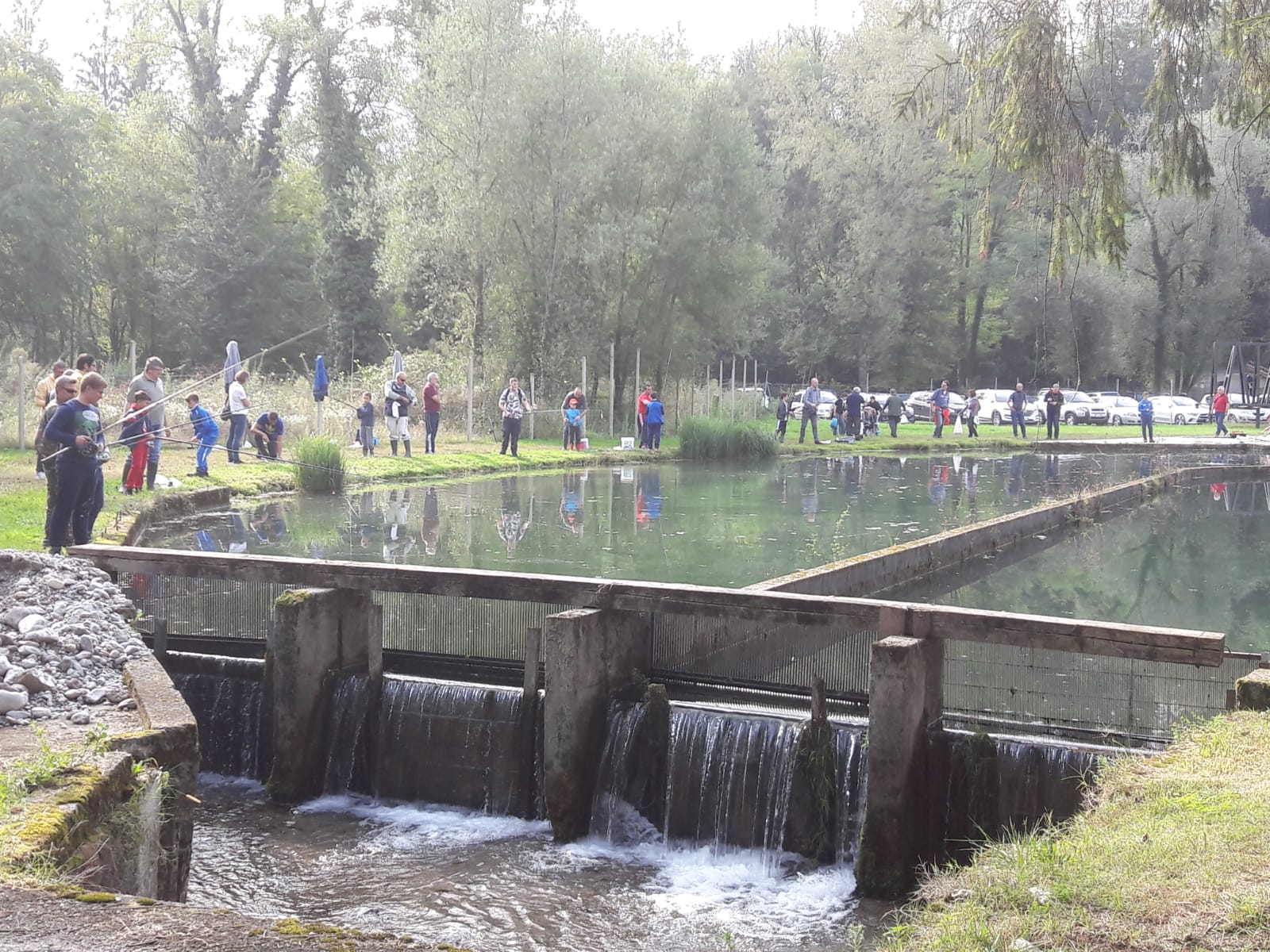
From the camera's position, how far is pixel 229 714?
36.2 ft

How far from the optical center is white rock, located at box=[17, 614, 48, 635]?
8.47 m

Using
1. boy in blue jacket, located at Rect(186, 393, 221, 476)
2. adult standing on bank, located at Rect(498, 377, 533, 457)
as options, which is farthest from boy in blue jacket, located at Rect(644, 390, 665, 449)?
boy in blue jacket, located at Rect(186, 393, 221, 476)

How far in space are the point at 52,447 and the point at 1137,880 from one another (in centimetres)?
1149

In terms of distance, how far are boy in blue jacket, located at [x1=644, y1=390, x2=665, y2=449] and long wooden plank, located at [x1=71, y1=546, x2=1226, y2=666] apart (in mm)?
A: 23380

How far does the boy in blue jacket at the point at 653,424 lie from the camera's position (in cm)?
3475

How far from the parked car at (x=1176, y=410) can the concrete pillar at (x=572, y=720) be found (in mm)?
49879

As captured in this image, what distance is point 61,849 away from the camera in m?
5.65

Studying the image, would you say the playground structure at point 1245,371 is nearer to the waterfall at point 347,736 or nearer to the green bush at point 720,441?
the green bush at point 720,441

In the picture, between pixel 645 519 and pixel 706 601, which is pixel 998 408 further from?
pixel 706 601

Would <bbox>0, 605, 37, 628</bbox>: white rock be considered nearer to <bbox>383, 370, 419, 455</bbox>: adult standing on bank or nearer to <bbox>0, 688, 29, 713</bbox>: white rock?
<bbox>0, 688, 29, 713</bbox>: white rock

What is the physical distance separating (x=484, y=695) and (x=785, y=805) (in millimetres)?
2575

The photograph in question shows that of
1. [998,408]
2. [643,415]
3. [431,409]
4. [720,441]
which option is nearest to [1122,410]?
[998,408]

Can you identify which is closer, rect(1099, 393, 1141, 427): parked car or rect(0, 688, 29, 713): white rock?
rect(0, 688, 29, 713): white rock

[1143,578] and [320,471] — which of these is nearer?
[1143,578]
